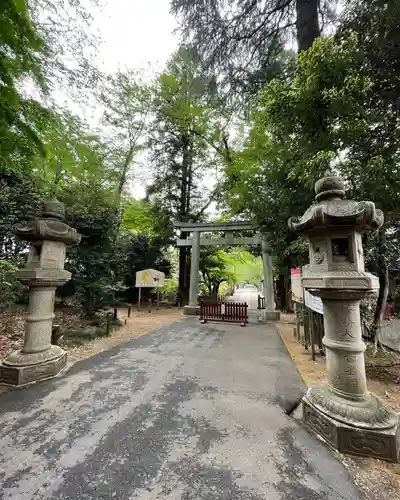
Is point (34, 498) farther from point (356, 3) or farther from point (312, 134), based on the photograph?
point (356, 3)

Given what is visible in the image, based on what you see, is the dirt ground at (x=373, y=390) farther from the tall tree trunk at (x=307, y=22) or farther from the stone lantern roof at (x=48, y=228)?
the tall tree trunk at (x=307, y=22)

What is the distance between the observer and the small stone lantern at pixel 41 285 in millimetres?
3233

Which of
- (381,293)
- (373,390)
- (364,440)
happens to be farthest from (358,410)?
(381,293)

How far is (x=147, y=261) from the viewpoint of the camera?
13.2 meters

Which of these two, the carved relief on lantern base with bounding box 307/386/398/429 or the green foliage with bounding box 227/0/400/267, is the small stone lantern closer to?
the carved relief on lantern base with bounding box 307/386/398/429

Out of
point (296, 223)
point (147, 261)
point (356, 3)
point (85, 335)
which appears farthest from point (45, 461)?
point (147, 261)

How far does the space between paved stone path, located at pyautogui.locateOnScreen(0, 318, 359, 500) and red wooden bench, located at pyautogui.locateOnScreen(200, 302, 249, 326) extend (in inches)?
170

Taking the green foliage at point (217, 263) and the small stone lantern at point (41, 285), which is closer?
the small stone lantern at point (41, 285)

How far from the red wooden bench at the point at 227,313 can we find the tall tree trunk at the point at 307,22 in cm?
739

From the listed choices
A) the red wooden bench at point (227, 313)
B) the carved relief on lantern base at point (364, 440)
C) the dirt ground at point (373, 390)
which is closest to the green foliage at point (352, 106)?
the dirt ground at point (373, 390)

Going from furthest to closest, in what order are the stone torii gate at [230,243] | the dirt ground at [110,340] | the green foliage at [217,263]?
the green foliage at [217,263] < the stone torii gate at [230,243] < the dirt ground at [110,340]

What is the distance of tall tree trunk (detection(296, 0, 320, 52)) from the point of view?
5258 mm

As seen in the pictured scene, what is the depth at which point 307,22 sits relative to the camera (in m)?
5.29

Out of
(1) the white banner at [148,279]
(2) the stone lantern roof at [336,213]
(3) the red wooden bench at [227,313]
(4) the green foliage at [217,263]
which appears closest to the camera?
(2) the stone lantern roof at [336,213]
